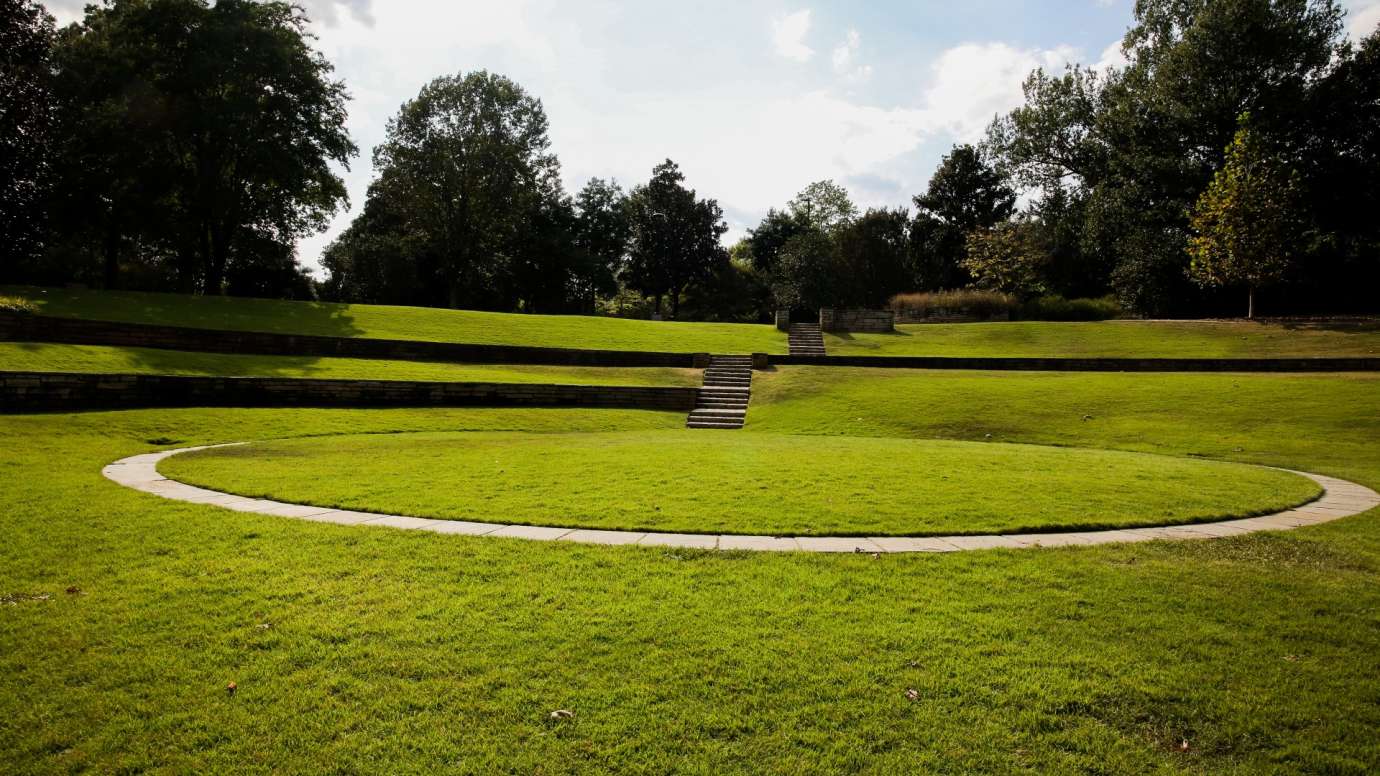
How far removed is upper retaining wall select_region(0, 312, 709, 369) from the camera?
1842 centimetres

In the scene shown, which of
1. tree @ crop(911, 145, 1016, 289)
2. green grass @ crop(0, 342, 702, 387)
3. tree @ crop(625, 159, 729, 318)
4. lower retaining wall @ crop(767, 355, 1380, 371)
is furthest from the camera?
tree @ crop(625, 159, 729, 318)

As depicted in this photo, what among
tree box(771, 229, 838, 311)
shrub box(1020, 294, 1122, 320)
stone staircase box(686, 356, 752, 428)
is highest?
tree box(771, 229, 838, 311)

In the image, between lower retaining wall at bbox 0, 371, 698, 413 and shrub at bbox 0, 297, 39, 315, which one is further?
shrub at bbox 0, 297, 39, 315

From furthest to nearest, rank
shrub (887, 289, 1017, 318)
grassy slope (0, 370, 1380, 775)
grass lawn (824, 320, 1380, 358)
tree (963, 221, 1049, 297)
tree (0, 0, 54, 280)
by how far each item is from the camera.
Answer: tree (963, 221, 1049, 297)
shrub (887, 289, 1017, 318)
tree (0, 0, 54, 280)
grass lawn (824, 320, 1380, 358)
grassy slope (0, 370, 1380, 775)

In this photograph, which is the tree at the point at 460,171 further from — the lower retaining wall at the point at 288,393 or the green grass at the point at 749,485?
the green grass at the point at 749,485

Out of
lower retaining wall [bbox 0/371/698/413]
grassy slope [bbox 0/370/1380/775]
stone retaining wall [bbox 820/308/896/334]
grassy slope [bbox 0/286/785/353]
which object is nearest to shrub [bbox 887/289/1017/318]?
stone retaining wall [bbox 820/308/896/334]

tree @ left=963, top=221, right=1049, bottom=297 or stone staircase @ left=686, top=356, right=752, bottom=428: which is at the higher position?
Answer: tree @ left=963, top=221, right=1049, bottom=297

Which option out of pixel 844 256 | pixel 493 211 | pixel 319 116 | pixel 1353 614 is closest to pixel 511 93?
pixel 493 211

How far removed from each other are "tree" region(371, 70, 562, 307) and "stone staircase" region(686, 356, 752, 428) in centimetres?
3310

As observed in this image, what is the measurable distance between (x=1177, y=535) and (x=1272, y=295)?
134 ft

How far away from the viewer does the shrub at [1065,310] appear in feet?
128

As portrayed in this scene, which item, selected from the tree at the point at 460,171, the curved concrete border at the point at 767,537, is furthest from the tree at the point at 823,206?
the curved concrete border at the point at 767,537

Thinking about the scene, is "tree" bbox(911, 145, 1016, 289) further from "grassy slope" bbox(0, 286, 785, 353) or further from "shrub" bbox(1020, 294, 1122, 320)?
"grassy slope" bbox(0, 286, 785, 353)

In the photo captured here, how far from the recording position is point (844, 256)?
174 feet
